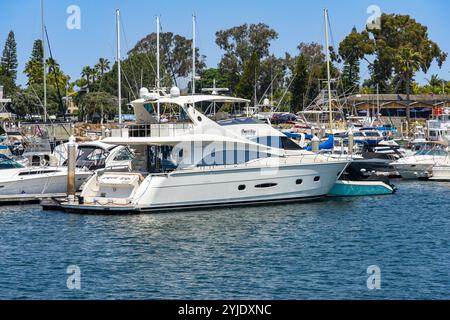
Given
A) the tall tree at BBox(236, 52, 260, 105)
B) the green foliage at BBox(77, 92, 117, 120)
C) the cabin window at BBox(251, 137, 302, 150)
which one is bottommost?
the cabin window at BBox(251, 137, 302, 150)

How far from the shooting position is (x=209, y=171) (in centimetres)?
3934

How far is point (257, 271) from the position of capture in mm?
28078

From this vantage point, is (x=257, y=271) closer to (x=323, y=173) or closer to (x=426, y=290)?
(x=426, y=290)

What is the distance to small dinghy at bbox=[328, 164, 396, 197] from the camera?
149 ft

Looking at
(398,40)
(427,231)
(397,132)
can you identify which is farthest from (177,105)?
(398,40)

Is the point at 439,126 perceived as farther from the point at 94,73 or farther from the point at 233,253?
the point at 94,73

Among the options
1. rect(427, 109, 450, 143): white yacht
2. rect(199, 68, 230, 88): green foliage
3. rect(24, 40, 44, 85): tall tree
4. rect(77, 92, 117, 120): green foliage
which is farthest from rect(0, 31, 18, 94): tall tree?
rect(427, 109, 450, 143): white yacht

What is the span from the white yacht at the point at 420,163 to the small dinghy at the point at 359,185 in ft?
25.1

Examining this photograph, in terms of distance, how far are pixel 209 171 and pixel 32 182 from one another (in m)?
10.4

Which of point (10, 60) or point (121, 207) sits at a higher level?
point (10, 60)

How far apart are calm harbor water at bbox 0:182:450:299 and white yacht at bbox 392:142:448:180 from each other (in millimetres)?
14445

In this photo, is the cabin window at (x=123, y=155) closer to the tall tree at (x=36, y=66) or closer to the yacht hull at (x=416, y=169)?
the yacht hull at (x=416, y=169)

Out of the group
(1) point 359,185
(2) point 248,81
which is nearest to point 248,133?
(1) point 359,185
